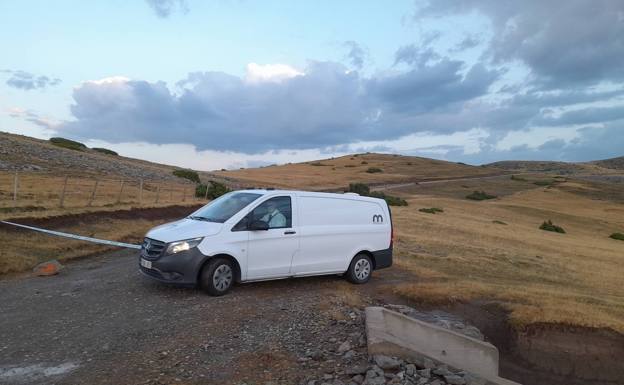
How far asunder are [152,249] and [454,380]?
5.51 m

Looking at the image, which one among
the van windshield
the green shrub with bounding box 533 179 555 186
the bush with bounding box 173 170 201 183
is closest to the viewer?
the van windshield

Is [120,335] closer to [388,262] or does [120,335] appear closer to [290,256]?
[290,256]

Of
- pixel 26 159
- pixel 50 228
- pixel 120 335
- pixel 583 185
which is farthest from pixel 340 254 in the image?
pixel 583 185

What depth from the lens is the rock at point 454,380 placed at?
6.16 m

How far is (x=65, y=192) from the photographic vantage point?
81.4 feet

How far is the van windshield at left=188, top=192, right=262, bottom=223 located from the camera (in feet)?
31.1

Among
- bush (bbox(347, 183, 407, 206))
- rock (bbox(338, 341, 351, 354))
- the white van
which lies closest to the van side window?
the white van

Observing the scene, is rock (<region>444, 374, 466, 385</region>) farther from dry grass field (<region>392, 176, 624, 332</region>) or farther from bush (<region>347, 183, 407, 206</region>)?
bush (<region>347, 183, 407, 206</region>)

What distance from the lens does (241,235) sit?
9.20 metres

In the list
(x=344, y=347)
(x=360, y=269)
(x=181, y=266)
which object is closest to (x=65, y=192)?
(x=181, y=266)

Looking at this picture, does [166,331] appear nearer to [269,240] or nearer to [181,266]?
[181,266]

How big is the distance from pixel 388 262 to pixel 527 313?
9.97ft

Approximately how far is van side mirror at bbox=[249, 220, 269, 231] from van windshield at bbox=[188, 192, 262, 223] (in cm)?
40

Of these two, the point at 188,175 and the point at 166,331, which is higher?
the point at 188,175
